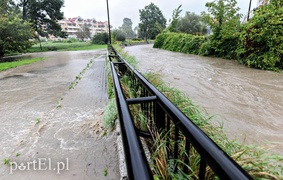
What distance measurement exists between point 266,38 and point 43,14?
3104 cm

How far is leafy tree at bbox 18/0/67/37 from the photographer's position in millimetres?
26562

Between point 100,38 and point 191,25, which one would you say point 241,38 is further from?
point 191,25

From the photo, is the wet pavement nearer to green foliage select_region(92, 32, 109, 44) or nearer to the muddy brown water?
the muddy brown water

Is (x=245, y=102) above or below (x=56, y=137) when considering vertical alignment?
above

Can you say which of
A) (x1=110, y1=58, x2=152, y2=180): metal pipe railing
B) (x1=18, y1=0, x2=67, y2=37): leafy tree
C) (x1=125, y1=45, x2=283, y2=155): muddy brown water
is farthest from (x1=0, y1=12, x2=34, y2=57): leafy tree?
(x1=110, y1=58, x2=152, y2=180): metal pipe railing

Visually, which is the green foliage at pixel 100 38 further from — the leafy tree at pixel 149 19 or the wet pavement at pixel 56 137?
the wet pavement at pixel 56 137

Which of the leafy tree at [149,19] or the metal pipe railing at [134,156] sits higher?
the leafy tree at [149,19]

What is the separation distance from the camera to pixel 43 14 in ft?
91.6

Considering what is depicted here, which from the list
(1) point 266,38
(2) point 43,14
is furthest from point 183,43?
(2) point 43,14

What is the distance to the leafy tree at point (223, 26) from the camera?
35.3ft

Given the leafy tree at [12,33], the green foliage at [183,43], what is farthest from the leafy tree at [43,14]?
the green foliage at [183,43]

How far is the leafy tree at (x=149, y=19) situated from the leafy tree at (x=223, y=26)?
38772mm

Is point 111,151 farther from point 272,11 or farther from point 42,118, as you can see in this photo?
point 272,11

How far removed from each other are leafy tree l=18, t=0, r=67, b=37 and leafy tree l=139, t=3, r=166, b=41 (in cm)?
2594
